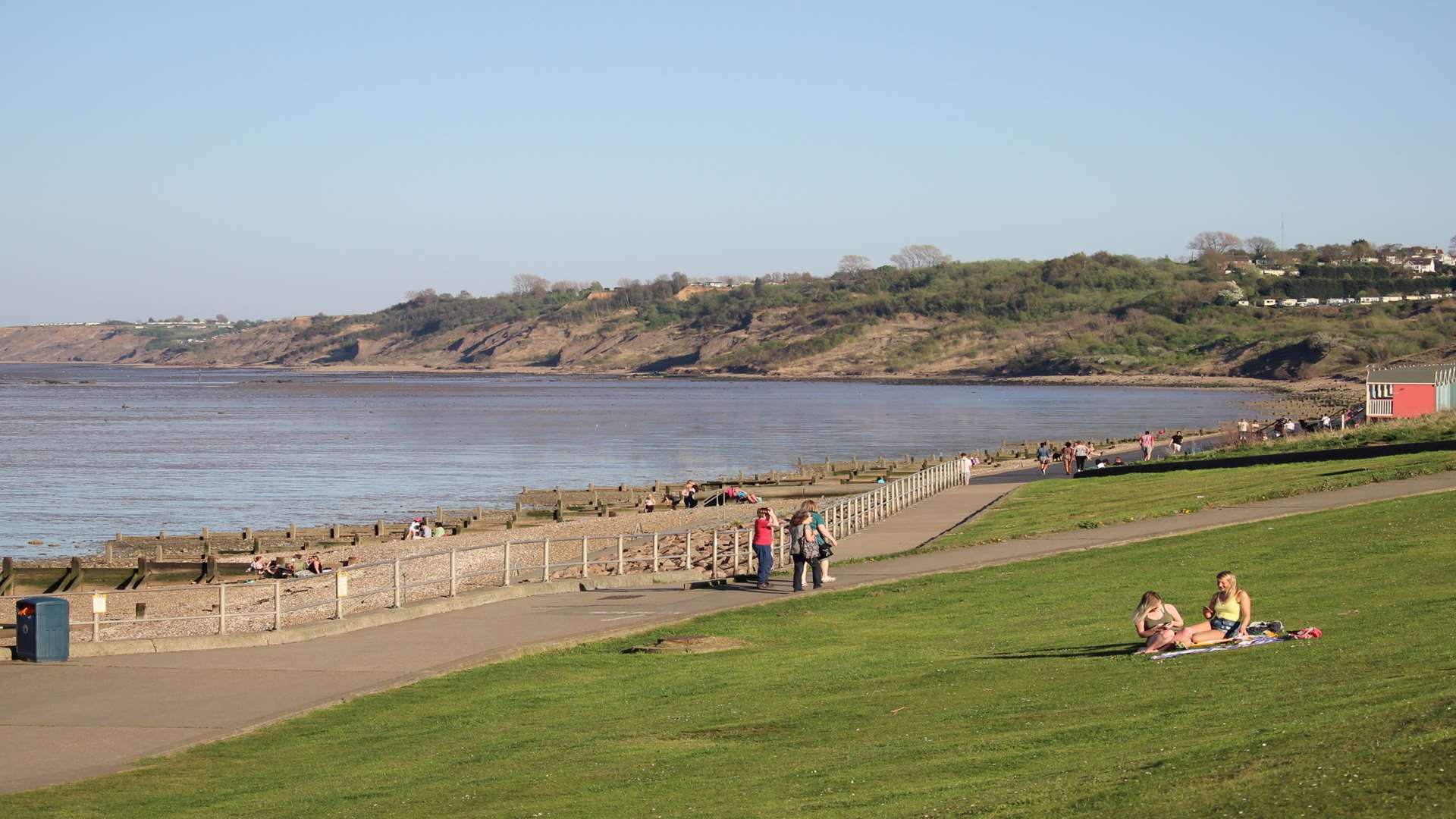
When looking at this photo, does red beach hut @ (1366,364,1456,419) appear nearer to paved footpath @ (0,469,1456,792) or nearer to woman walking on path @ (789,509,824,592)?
paved footpath @ (0,469,1456,792)

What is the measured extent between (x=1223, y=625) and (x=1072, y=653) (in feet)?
5.44

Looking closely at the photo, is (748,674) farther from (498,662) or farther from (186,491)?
(186,491)

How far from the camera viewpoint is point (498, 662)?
60.6 ft

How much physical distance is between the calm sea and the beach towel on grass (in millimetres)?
39865

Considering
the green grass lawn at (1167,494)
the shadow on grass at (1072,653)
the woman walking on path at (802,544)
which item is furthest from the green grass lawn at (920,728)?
the green grass lawn at (1167,494)

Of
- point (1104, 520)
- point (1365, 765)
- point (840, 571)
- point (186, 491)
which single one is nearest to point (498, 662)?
point (840, 571)

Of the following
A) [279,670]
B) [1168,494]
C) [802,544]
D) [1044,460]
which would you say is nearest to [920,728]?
[279,670]

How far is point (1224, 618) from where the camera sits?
1536 centimetres

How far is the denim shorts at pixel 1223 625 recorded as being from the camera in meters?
15.2

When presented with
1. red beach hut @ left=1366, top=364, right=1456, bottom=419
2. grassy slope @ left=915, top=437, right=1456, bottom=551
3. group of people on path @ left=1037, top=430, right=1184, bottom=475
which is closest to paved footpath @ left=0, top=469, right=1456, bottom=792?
grassy slope @ left=915, top=437, right=1456, bottom=551

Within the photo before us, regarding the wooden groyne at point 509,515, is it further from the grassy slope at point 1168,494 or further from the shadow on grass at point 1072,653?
the shadow on grass at point 1072,653

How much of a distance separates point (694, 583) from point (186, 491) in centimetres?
4753

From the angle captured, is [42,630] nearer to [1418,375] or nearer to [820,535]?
[820,535]

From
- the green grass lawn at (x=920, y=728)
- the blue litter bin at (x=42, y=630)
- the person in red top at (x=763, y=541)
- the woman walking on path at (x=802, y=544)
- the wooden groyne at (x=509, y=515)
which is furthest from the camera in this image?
the wooden groyne at (x=509, y=515)
